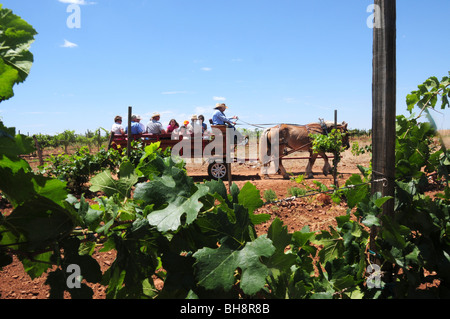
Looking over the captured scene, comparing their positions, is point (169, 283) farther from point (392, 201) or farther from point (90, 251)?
point (392, 201)

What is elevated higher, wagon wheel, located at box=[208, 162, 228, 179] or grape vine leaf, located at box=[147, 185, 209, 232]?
grape vine leaf, located at box=[147, 185, 209, 232]

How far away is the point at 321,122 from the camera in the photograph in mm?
11719

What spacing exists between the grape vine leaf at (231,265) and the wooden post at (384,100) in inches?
41.3

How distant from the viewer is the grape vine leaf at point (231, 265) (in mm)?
952

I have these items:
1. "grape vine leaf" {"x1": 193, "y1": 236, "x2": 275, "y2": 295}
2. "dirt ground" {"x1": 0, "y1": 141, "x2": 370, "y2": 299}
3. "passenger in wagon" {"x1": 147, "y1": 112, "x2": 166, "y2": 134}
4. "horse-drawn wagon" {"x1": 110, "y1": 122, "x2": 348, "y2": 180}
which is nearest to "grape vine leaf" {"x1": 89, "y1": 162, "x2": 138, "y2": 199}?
"grape vine leaf" {"x1": 193, "y1": 236, "x2": 275, "y2": 295}

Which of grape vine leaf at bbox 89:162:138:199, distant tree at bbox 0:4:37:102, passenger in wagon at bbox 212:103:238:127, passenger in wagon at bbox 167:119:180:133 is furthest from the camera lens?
passenger in wagon at bbox 167:119:180:133

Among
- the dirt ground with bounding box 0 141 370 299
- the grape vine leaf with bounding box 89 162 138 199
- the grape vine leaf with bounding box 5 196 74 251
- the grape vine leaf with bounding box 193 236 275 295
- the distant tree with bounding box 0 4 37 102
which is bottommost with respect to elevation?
the dirt ground with bounding box 0 141 370 299

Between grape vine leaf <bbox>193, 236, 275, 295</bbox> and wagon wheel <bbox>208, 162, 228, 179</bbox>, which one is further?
wagon wheel <bbox>208, 162, 228, 179</bbox>

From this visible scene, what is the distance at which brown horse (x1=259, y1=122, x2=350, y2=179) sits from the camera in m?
11.4

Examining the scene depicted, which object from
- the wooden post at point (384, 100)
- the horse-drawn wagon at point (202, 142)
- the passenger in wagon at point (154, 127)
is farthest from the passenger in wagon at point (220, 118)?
the wooden post at point (384, 100)

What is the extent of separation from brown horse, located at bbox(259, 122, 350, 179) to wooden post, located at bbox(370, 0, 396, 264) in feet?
30.8

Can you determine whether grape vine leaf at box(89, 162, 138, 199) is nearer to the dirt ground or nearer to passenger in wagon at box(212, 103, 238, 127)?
the dirt ground
